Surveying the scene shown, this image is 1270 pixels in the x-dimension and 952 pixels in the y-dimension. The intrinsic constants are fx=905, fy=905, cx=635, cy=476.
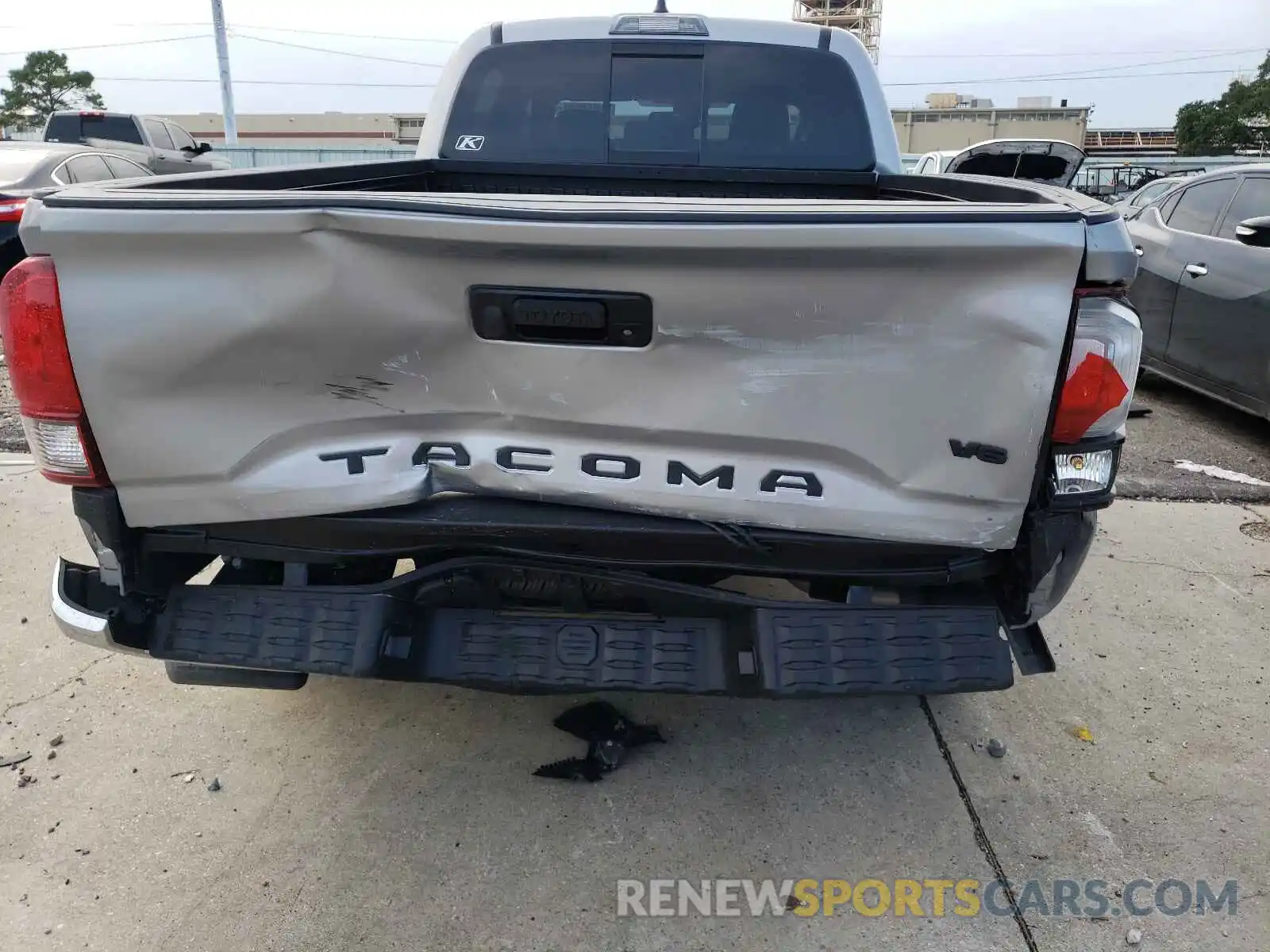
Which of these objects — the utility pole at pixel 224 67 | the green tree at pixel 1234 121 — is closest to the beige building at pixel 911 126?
A: the green tree at pixel 1234 121

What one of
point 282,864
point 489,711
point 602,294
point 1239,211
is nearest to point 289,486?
point 602,294

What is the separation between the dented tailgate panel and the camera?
6.10ft

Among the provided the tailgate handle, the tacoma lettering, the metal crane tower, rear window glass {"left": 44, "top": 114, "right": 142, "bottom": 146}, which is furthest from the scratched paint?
the metal crane tower

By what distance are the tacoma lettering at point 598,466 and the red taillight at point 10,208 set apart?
8060mm

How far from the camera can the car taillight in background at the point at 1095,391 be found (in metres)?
1.91

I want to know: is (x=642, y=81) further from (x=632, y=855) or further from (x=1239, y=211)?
(x=1239, y=211)

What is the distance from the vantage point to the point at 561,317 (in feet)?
6.42

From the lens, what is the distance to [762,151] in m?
3.88

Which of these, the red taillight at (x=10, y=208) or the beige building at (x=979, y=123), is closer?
the red taillight at (x=10, y=208)

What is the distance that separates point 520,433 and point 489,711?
1.33 metres

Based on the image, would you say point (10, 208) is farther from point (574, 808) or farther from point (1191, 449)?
point (1191, 449)

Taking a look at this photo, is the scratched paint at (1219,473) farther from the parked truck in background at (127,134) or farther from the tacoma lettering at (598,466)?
the parked truck in background at (127,134)

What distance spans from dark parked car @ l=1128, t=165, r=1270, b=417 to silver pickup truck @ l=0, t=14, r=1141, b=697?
4280 millimetres

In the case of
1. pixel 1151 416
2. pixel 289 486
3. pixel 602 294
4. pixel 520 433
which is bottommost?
pixel 1151 416
